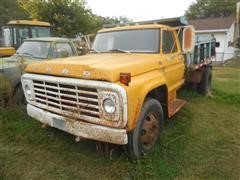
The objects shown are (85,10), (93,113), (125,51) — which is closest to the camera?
(93,113)

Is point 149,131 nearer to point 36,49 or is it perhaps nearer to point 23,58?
point 23,58

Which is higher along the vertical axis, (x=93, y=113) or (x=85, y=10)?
(x=85, y=10)

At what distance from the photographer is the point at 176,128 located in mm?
4863

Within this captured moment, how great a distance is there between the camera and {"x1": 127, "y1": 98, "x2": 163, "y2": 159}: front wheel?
330 centimetres

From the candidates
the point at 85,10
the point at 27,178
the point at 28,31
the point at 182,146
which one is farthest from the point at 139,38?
the point at 85,10

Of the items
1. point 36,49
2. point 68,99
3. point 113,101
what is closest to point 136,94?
point 113,101

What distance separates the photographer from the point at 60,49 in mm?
6637

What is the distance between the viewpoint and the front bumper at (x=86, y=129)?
2969 millimetres

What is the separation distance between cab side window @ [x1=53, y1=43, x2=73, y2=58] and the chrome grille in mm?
2841

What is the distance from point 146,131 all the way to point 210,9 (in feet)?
149

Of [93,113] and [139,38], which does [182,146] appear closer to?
[93,113]

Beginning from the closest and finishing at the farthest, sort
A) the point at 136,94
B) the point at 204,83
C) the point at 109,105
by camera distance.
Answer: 1. the point at 109,105
2. the point at 136,94
3. the point at 204,83

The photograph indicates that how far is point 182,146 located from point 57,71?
250 cm

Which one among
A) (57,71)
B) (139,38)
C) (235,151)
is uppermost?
(139,38)
